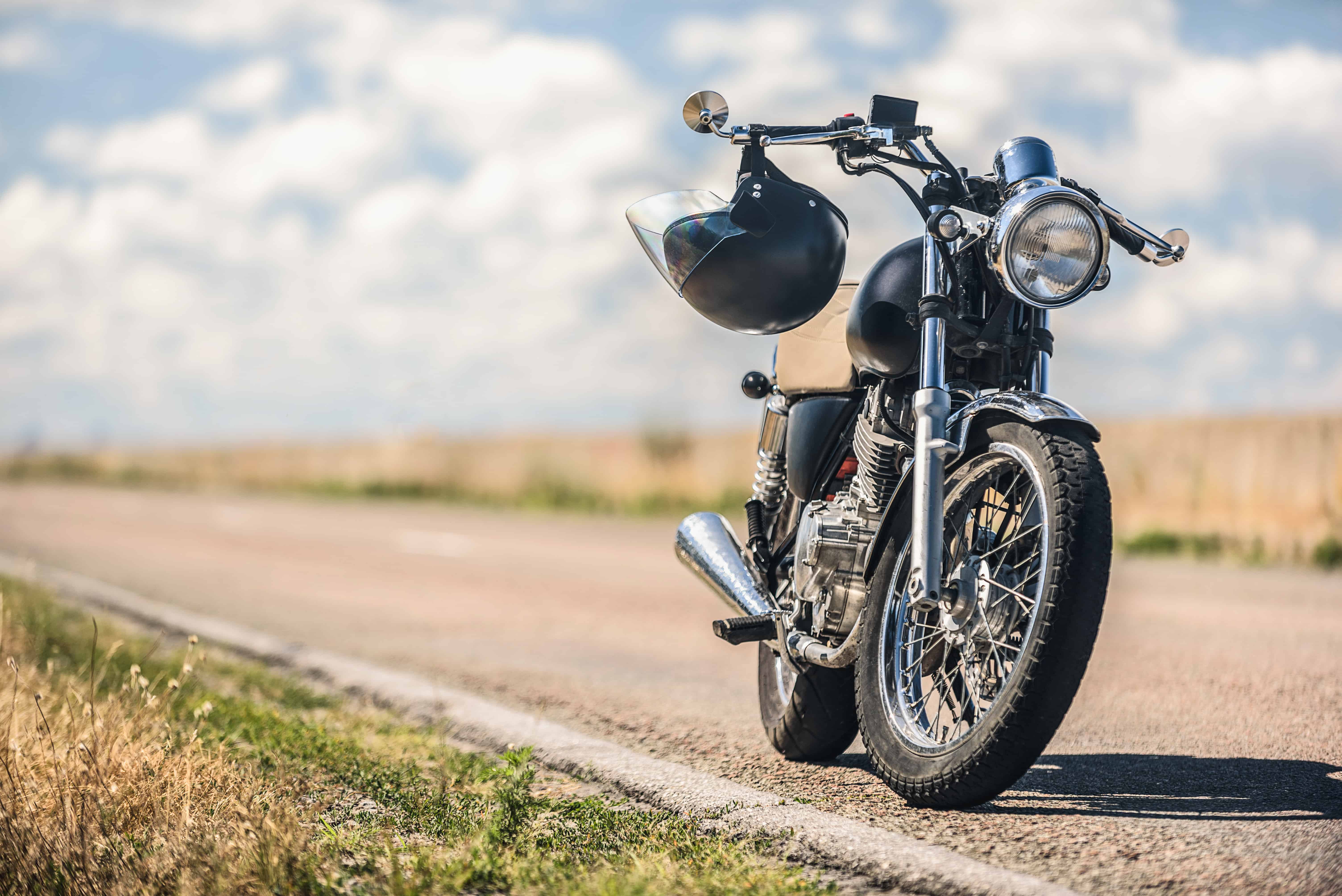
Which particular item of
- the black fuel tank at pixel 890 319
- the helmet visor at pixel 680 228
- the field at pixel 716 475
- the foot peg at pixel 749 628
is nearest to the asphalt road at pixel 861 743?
the foot peg at pixel 749 628

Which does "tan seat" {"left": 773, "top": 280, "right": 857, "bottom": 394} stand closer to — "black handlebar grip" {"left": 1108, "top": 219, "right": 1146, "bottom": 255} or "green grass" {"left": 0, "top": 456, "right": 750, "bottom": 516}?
"black handlebar grip" {"left": 1108, "top": 219, "right": 1146, "bottom": 255}

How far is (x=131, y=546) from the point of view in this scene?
Result: 13.4 m

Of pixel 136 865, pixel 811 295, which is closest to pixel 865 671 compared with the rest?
pixel 811 295

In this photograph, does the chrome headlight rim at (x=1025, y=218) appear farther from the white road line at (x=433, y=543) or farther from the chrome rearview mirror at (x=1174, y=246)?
the white road line at (x=433, y=543)

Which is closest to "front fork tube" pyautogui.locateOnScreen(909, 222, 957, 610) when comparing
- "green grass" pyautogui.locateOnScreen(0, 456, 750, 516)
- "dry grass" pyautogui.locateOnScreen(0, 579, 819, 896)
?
"dry grass" pyautogui.locateOnScreen(0, 579, 819, 896)

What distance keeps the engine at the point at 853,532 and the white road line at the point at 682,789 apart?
0.52 metres

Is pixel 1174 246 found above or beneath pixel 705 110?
beneath

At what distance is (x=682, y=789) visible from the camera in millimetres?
3383

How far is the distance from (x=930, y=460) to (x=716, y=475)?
18.3 meters

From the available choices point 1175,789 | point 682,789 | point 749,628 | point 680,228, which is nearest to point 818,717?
point 749,628

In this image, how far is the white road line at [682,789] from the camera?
101 inches

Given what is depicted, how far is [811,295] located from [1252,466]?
35.2 ft

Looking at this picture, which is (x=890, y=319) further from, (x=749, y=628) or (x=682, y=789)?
(x=682, y=789)

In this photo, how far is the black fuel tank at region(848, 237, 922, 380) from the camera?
11.1 ft
